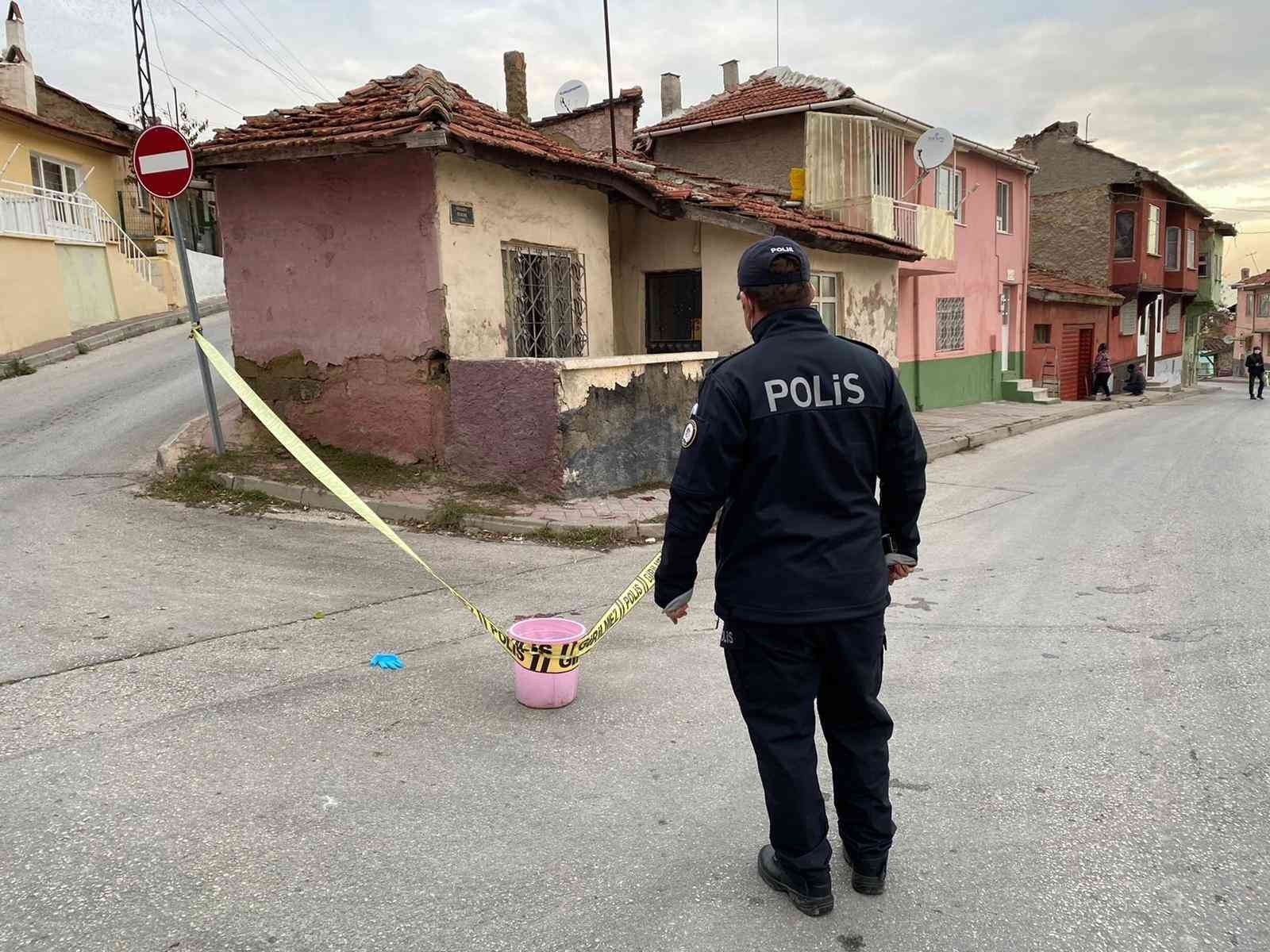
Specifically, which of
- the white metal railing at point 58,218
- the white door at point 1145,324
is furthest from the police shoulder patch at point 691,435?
the white door at point 1145,324

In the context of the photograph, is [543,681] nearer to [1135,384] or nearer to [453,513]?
[453,513]

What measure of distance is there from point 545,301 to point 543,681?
7.00 metres

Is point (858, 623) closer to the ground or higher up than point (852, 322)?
closer to the ground

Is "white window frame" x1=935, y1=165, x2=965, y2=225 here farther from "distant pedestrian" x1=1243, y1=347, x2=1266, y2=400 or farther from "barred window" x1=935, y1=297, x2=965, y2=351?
"distant pedestrian" x1=1243, y1=347, x2=1266, y2=400

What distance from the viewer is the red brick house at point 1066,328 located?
24.8 m

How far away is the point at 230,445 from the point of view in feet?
29.6

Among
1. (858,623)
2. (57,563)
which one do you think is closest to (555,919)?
(858,623)

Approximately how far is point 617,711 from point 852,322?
40.2 ft

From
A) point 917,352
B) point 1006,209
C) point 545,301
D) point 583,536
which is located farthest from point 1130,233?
point 583,536

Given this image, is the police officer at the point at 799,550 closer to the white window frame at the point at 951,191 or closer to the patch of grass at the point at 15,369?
the patch of grass at the point at 15,369

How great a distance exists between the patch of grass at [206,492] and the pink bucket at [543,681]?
452 cm

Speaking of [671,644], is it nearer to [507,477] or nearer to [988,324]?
[507,477]

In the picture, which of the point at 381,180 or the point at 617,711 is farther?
the point at 381,180

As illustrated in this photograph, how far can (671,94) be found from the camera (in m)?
20.5
